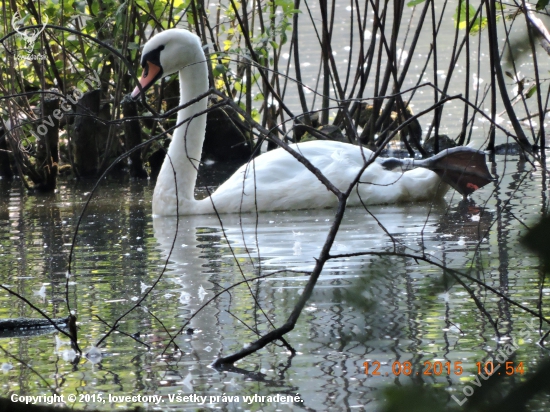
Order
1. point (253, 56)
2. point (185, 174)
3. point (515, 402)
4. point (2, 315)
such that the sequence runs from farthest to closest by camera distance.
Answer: point (253, 56)
point (185, 174)
point (2, 315)
point (515, 402)

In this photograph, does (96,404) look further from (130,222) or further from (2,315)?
(130,222)

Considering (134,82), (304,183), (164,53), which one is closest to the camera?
(304,183)

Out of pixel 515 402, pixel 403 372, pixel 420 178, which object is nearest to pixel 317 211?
pixel 420 178

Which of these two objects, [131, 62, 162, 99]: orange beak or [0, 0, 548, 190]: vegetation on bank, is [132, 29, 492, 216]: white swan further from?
[0, 0, 548, 190]: vegetation on bank

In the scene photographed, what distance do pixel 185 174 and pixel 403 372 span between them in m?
4.59

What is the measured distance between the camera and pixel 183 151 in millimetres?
7102

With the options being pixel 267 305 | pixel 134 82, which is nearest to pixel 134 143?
pixel 134 82

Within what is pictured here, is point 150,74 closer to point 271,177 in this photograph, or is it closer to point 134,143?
point 271,177

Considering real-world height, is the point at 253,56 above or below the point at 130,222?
above

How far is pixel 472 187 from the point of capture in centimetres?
657

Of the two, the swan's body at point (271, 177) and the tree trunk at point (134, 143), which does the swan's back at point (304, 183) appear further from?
the tree trunk at point (134, 143)

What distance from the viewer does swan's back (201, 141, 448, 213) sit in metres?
Result: 6.33

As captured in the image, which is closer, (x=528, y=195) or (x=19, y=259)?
(x=19, y=259)

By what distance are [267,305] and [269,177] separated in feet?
9.86
